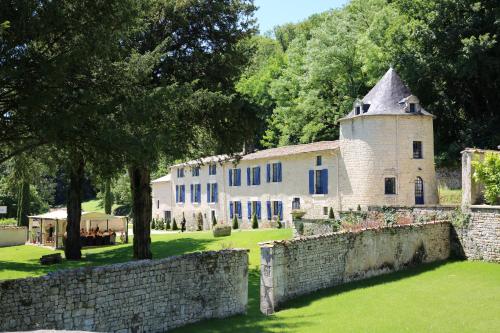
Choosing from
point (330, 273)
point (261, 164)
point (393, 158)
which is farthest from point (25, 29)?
point (261, 164)

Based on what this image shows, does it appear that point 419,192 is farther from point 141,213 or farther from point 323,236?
point 141,213

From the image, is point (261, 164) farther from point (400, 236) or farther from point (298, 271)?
point (298, 271)

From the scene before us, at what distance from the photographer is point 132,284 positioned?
459 inches

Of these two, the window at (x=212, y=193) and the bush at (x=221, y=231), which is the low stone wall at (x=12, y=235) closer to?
the window at (x=212, y=193)

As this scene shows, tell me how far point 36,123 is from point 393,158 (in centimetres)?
2096

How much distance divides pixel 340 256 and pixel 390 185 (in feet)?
42.9

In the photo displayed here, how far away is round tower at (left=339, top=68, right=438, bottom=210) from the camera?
29.0 m

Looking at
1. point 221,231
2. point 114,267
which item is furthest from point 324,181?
point 114,267

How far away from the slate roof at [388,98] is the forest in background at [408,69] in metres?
6.02

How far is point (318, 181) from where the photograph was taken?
1297 inches

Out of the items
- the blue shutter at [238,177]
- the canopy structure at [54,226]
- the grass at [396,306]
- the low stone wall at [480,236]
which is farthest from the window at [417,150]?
the canopy structure at [54,226]

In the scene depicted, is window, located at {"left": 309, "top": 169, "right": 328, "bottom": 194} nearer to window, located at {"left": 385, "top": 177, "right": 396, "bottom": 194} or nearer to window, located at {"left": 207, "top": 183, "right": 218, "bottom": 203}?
window, located at {"left": 385, "top": 177, "right": 396, "bottom": 194}

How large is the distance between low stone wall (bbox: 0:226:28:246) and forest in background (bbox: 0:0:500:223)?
363 centimetres

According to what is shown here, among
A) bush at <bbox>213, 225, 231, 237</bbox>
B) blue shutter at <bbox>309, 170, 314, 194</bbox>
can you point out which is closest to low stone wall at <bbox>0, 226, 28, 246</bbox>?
bush at <bbox>213, 225, 231, 237</bbox>
